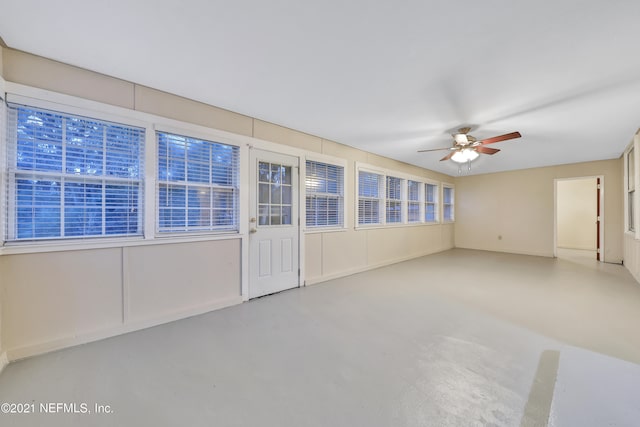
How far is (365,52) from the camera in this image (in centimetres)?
204

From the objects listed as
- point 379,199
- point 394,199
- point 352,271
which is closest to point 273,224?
point 352,271

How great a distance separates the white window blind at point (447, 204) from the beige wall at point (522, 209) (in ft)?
0.66

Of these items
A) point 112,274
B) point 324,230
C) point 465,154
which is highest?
point 465,154

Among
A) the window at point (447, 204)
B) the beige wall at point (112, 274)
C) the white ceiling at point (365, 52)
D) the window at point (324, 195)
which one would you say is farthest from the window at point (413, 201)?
the beige wall at point (112, 274)

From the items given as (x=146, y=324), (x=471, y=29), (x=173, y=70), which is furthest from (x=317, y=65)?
(x=146, y=324)

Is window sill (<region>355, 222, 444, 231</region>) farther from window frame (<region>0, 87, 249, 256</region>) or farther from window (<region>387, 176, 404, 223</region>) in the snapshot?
window frame (<region>0, 87, 249, 256</region>)

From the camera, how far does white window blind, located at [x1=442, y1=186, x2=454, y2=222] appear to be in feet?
25.7

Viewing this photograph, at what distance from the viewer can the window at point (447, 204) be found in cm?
780

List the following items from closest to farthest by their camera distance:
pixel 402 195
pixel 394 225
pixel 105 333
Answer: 1. pixel 105 333
2. pixel 394 225
3. pixel 402 195

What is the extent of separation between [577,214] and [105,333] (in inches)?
443

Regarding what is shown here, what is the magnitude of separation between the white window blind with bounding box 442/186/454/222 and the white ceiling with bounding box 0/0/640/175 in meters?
4.50

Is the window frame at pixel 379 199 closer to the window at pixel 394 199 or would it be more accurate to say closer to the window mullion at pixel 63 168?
the window at pixel 394 199

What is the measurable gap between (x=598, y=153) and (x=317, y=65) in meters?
6.56

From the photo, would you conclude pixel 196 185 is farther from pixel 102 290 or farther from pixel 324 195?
pixel 324 195
